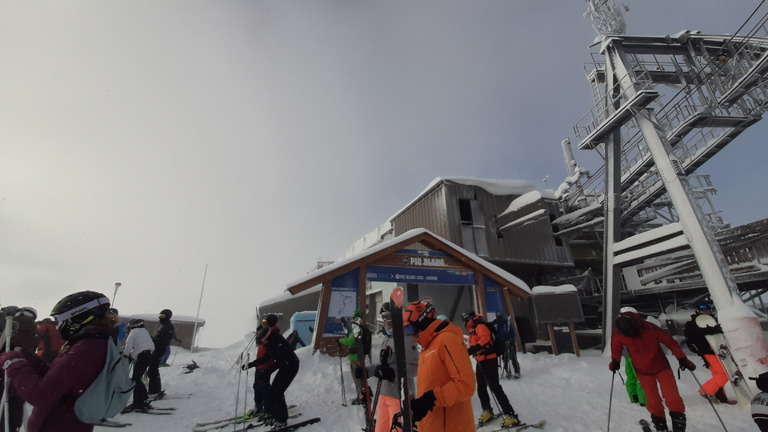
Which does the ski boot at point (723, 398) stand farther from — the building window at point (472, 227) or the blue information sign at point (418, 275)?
the building window at point (472, 227)

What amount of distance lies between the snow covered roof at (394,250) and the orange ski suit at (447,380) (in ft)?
24.9

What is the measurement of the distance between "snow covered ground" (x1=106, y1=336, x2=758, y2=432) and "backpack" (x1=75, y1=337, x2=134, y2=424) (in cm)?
398

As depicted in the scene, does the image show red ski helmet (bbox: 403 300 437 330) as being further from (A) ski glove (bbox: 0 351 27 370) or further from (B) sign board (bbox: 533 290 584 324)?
(B) sign board (bbox: 533 290 584 324)

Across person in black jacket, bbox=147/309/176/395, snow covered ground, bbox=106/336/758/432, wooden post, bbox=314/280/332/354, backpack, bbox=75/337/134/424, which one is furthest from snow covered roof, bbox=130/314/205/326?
backpack, bbox=75/337/134/424

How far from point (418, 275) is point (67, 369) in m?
10.5

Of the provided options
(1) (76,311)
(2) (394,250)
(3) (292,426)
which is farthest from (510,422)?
(2) (394,250)

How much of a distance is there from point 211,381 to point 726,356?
12720 millimetres

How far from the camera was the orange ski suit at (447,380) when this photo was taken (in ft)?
8.67

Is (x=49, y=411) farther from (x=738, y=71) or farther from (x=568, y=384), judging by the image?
(x=738, y=71)

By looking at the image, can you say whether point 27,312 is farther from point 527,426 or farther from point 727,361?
point 727,361

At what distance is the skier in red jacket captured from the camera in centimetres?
449

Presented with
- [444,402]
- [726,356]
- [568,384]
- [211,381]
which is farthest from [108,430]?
Result: [726,356]

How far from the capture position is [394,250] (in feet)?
38.5

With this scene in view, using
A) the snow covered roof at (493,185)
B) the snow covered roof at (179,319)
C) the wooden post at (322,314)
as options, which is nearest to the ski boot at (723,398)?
the wooden post at (322,314)
